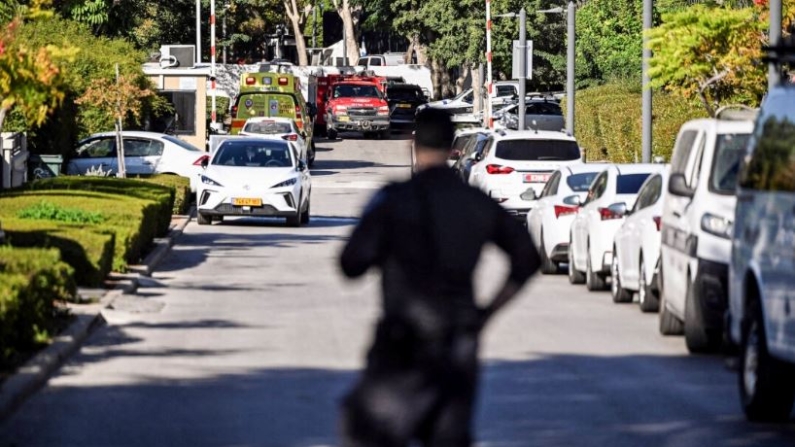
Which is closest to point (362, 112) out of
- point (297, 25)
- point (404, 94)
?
point (404, 94)

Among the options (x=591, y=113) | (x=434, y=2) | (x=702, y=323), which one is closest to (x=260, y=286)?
(x=702, y=323)

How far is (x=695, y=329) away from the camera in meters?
14.4

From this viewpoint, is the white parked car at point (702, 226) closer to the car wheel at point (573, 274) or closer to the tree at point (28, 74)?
the car wheel at point (573, 274)

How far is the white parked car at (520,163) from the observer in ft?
97.9

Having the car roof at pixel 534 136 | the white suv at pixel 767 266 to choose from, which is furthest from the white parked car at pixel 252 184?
the white suv at pixel 767 266

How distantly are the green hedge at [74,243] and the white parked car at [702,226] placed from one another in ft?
19.5

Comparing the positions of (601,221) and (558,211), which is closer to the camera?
(601,221)

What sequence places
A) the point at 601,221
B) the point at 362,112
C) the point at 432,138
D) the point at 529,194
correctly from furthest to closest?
1. the point at 362,112
2. the point at 529,194
3. the point at 601,221
4. the point at 432,138

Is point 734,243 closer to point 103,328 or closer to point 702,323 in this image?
point 702,323

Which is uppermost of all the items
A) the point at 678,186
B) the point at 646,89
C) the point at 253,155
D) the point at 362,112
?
the point at 646,89

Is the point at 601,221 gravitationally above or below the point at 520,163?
below

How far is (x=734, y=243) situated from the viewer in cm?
1175

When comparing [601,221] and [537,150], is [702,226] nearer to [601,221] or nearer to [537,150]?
[601,221]

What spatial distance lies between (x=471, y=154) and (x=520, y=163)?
426cm
